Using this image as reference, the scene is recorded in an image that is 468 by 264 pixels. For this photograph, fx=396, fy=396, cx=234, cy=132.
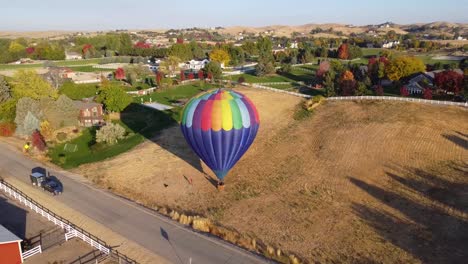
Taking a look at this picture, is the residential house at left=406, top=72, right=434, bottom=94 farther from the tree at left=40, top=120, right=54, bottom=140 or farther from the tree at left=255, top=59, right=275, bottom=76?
the tree at left=40, top=120, right=54, bottom=140

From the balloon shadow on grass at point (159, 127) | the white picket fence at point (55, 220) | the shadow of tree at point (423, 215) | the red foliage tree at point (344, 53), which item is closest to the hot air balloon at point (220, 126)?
the balloon shadow on grass at point (159, 127)

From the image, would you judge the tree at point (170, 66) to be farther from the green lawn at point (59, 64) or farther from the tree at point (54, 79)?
the green lawn at point (59, 64)

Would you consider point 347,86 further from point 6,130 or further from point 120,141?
point 6,130

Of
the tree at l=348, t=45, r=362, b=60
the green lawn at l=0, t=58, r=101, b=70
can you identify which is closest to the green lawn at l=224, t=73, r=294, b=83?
the tree at l=348, t=45, r=362, b=60

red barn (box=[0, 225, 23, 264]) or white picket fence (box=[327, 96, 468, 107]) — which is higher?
white picket fence (box=[327, 96, 468, 107])

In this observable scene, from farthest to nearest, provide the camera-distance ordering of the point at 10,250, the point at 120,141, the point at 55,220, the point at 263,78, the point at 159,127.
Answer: the point at 263,78 < the point at 159,127 < the point at 120,141 < the point at 55,220 < the point at 10,250

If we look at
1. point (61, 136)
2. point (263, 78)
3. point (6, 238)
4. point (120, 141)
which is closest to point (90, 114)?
point (61, 136)

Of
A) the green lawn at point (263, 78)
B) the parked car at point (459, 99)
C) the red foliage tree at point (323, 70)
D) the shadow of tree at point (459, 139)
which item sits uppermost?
the red foliage tree at point (323, 70)
